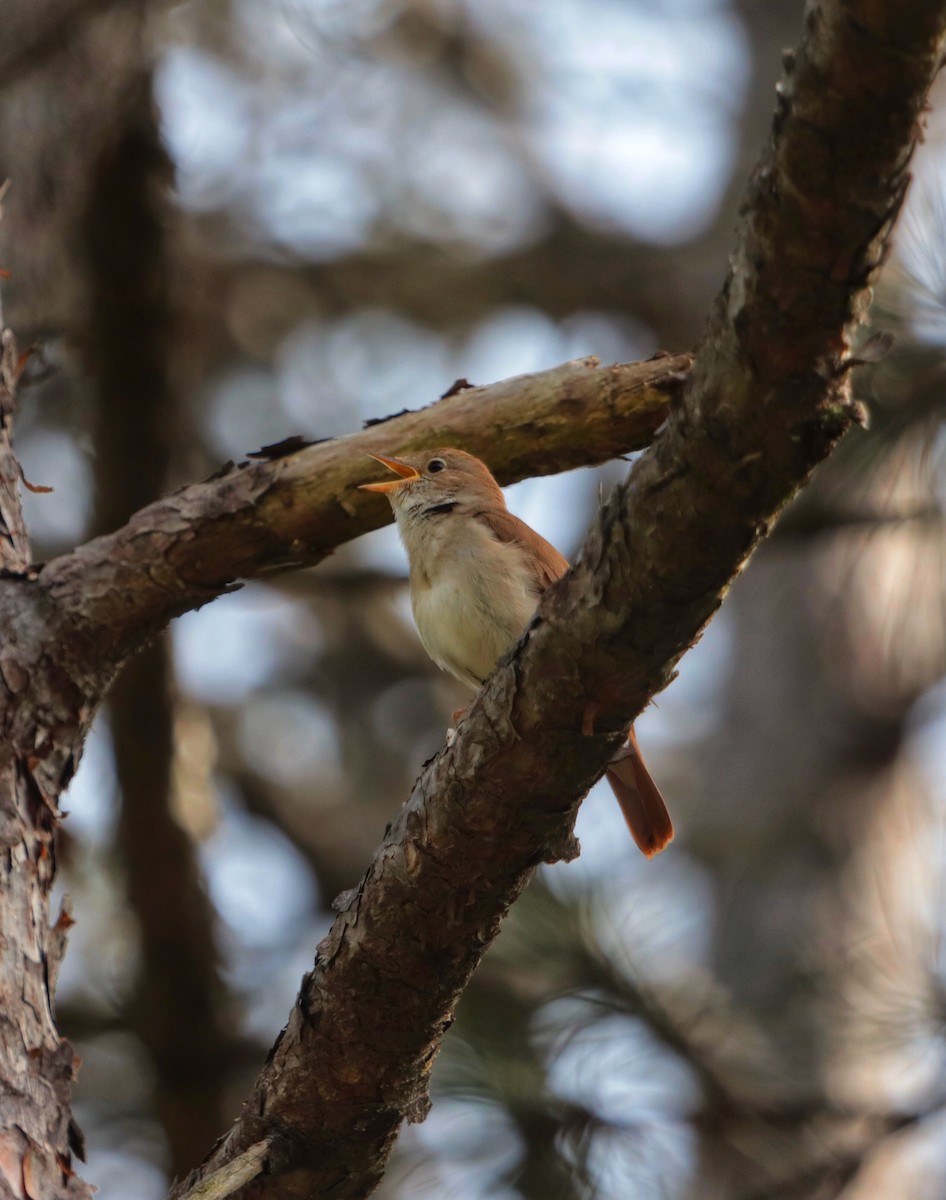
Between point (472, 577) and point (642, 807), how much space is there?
771mm

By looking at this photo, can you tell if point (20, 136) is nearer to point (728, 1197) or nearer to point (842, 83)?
point (842, 83)

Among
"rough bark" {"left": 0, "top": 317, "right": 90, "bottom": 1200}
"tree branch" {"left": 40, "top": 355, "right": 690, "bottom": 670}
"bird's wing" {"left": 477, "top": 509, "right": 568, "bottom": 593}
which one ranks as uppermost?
"bird's wing" {"left": 477, "top": 509, "right": 568, "bottom": 593}

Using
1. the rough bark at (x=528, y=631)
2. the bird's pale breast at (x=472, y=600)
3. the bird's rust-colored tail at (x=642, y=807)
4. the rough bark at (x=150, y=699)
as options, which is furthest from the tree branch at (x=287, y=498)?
the rough bark at (x=150, y=699)

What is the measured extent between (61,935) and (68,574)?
79 centimetres

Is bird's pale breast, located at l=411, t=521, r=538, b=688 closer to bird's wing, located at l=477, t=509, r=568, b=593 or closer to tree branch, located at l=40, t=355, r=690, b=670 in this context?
Answer: bird's wing, located at l=477, t=509, r=568, b=593

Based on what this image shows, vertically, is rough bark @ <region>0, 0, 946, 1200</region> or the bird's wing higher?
the bird's wing

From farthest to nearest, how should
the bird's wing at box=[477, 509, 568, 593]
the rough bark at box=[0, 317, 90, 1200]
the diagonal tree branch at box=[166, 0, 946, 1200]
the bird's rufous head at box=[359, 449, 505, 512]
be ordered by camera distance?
1. the bird's wing at box=[477, 509, 568, 593]
2. the bird's rufous head at box=[359, 449, 505, 512]
3. the rough bark at box=[0, 317, 90, 1200]
4. the diagonal tree branch at box=[166, 0, 946, 1200]

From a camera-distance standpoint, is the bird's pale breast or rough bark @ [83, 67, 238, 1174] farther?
rough bark @ [83, 67, 238, 1174]

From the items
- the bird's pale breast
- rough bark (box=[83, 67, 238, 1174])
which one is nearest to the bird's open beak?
the bird's pale breast

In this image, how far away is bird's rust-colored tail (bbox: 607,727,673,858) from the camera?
363cm

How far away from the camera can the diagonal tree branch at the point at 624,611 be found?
1565mm

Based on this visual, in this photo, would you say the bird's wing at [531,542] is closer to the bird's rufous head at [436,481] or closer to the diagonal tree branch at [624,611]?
the bird's rufous head at [436,481]

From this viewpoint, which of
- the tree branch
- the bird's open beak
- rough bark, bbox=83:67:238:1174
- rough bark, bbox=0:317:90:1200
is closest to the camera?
rough bark, bbox=0:317:90:1200

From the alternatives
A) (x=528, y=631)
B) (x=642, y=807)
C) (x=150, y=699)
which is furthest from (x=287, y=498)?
(x=150, y=699)
